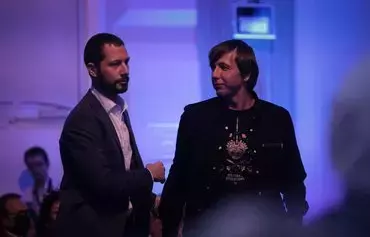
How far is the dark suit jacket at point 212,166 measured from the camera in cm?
173

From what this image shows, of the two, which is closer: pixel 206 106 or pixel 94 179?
pixel 94 179

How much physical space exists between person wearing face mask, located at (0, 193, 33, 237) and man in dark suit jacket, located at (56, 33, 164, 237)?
118 cm

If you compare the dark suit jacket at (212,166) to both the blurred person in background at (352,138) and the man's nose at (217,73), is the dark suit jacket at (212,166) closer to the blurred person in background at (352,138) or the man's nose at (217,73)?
the man's nose at (217,73)

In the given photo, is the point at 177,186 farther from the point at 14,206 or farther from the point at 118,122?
the point at 14,206

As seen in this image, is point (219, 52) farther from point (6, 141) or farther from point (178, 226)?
point (6, 141)

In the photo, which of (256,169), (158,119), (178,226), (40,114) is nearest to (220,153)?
(256,169)

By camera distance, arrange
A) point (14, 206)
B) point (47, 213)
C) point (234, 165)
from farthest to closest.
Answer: point (14, 206) < point (47, 213) < point (234, 165)

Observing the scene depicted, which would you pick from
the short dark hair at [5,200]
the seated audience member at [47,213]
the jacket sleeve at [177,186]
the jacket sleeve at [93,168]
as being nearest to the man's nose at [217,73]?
the jacket sleeve at [177,186]

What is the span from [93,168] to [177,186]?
386mm

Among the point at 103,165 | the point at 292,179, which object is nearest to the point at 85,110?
the point at 103,165

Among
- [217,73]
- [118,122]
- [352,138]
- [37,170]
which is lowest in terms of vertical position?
[37,170]

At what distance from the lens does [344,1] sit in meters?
2.91

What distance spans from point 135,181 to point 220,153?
31 centimetres

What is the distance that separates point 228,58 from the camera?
1.75 metres
